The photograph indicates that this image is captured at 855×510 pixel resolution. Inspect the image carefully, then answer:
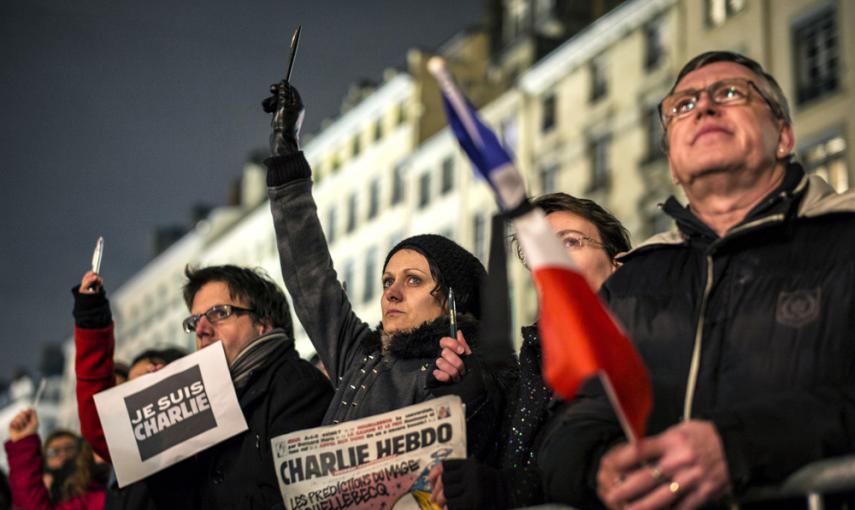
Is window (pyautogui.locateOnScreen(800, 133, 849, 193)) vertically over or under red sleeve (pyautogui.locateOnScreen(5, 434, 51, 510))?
over

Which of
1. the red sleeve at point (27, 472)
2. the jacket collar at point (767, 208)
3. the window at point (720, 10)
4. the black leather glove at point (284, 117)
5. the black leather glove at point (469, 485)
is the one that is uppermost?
the window at point (720, 10)

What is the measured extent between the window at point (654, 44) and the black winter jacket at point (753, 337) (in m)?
27.9

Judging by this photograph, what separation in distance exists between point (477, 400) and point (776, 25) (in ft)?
77.0

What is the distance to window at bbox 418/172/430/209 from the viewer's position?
41.7 m

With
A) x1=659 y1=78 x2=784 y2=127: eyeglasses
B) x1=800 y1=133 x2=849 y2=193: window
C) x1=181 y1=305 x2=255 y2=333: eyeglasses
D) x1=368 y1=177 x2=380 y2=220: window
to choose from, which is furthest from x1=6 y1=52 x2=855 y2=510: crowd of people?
x1=368 y1=177 x2=380 y2=220: window

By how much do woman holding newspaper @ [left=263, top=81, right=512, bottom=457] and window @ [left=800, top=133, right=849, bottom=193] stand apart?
64.3 feet

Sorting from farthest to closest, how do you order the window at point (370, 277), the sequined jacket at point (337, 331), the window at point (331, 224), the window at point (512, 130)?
the window at point (331, 224), the window at point (370, 277), the window at point (512, 130), the sequined jacket at point (337, 331)

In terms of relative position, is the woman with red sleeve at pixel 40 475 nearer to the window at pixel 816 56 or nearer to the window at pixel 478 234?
the window at pixel 816 56

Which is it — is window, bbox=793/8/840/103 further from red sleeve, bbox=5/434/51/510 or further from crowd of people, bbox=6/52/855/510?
crowd of people, bbox=6/52/855/510

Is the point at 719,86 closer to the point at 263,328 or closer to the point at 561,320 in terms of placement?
the point at 561,320

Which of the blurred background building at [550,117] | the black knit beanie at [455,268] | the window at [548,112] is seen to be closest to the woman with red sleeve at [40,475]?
the black knit beanie at [455,268]

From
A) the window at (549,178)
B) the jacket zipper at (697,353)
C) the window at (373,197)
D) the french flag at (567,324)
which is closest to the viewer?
the french flag at (567,324)

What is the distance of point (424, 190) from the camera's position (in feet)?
138

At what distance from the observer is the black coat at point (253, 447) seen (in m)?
4.95
